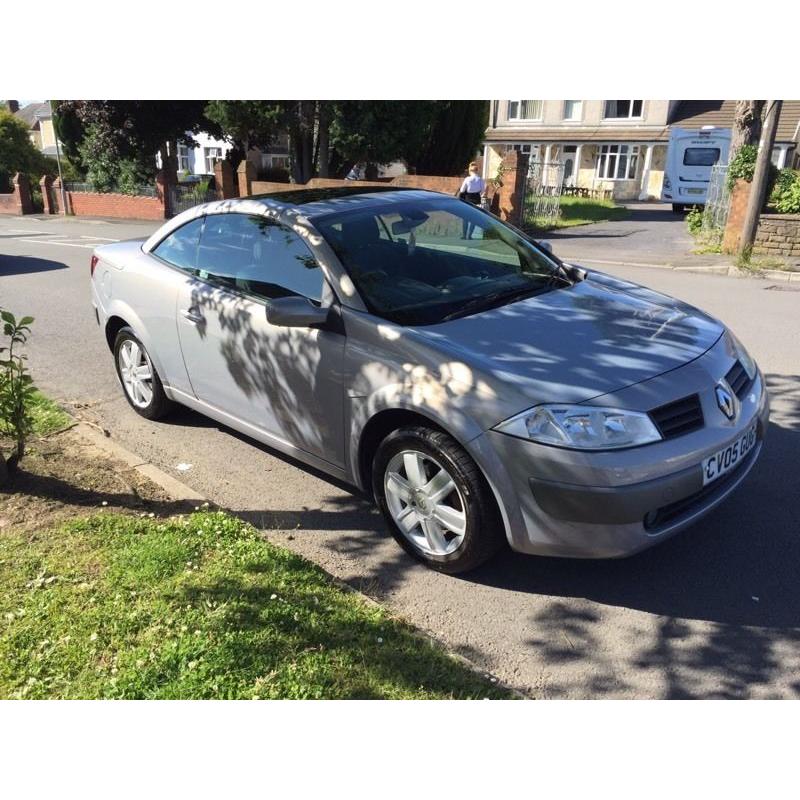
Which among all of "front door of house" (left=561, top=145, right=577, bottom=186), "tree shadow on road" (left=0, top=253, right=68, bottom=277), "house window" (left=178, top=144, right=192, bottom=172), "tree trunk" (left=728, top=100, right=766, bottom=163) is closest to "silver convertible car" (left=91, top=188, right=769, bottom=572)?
"tree shadow on road" (left=0, top=253, right=68, bottom=277)

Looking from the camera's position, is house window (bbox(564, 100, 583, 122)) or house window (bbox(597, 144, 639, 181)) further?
house window (bbox(564, 100, 583, 122))

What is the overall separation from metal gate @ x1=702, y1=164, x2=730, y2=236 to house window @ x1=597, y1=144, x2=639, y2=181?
83.2 ft

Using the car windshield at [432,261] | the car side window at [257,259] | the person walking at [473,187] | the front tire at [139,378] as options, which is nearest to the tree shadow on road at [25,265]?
the person walking at [473,187]

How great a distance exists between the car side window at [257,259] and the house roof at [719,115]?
3318 centimetres

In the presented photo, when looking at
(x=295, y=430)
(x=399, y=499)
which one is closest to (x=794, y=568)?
(x=399, y=499)

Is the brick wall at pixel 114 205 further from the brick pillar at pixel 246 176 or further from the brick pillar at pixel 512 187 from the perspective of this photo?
the brick pillar at pixel 512 187

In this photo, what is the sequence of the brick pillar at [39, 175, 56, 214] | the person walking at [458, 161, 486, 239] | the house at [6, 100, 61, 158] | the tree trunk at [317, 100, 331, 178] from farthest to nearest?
the house at [6, 100, 61, 158] → the brick pillar at [39, 175, 56, 214] → the tree trunk at [317, 100, 331, 178] → the person walking at [458, 161, 486, 239]

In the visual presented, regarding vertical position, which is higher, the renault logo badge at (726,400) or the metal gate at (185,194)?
the renault logo badge at (726,400)

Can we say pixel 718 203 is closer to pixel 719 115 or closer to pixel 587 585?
pixel 587 585

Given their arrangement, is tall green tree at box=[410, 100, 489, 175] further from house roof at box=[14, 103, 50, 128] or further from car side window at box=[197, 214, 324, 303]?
house roof at box=[14, 103, 50, 128]

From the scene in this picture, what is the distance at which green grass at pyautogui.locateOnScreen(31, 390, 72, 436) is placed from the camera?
16.7 ft

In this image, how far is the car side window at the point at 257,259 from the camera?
3.90 metres

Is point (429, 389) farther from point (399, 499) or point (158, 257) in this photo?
point (158, 257)

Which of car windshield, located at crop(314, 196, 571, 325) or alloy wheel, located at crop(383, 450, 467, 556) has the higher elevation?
car windshield, located at crop(314, 196, 571, 325)
